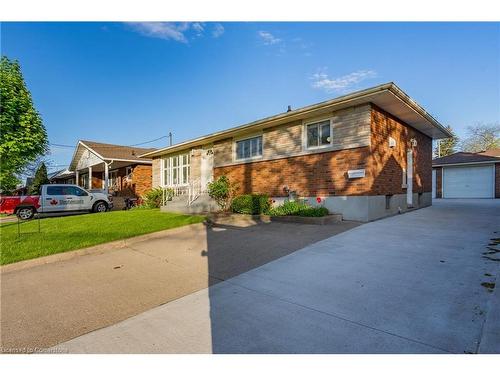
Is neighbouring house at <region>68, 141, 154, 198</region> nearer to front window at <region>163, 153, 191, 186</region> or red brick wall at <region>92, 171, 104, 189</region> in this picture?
red brick wall at <region>92, 171, 104, 189</region>

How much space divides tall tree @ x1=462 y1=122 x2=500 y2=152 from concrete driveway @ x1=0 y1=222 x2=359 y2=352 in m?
42.9

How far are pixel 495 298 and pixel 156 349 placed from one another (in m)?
3.87

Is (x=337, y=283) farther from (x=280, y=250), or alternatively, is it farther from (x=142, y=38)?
(x=142, y=38)

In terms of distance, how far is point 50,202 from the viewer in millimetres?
14242

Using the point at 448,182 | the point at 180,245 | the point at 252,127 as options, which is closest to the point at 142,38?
the point at 252,127

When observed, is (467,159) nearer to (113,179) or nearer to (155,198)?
(155,198)

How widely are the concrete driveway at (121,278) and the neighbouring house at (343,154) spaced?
84.4 inches

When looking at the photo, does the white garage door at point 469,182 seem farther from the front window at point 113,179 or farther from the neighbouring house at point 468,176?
the front window at point 113,179

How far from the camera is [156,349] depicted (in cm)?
249

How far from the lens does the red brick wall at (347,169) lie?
9.10 m

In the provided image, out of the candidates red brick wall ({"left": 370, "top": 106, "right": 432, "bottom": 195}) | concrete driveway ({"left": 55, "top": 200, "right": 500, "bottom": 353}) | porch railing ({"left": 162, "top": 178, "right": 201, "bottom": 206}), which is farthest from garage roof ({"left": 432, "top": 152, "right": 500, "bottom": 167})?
porch railing ({"left": 162, "top": 178, "right": 201, "bottom": 206})

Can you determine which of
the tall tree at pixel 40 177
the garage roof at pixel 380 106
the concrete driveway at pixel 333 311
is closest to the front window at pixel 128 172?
the garage roof at pixel 380 106

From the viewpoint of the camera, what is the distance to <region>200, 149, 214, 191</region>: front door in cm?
1539

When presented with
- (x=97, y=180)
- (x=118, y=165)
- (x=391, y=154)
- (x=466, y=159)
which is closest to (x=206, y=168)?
(x=391, y=154)
